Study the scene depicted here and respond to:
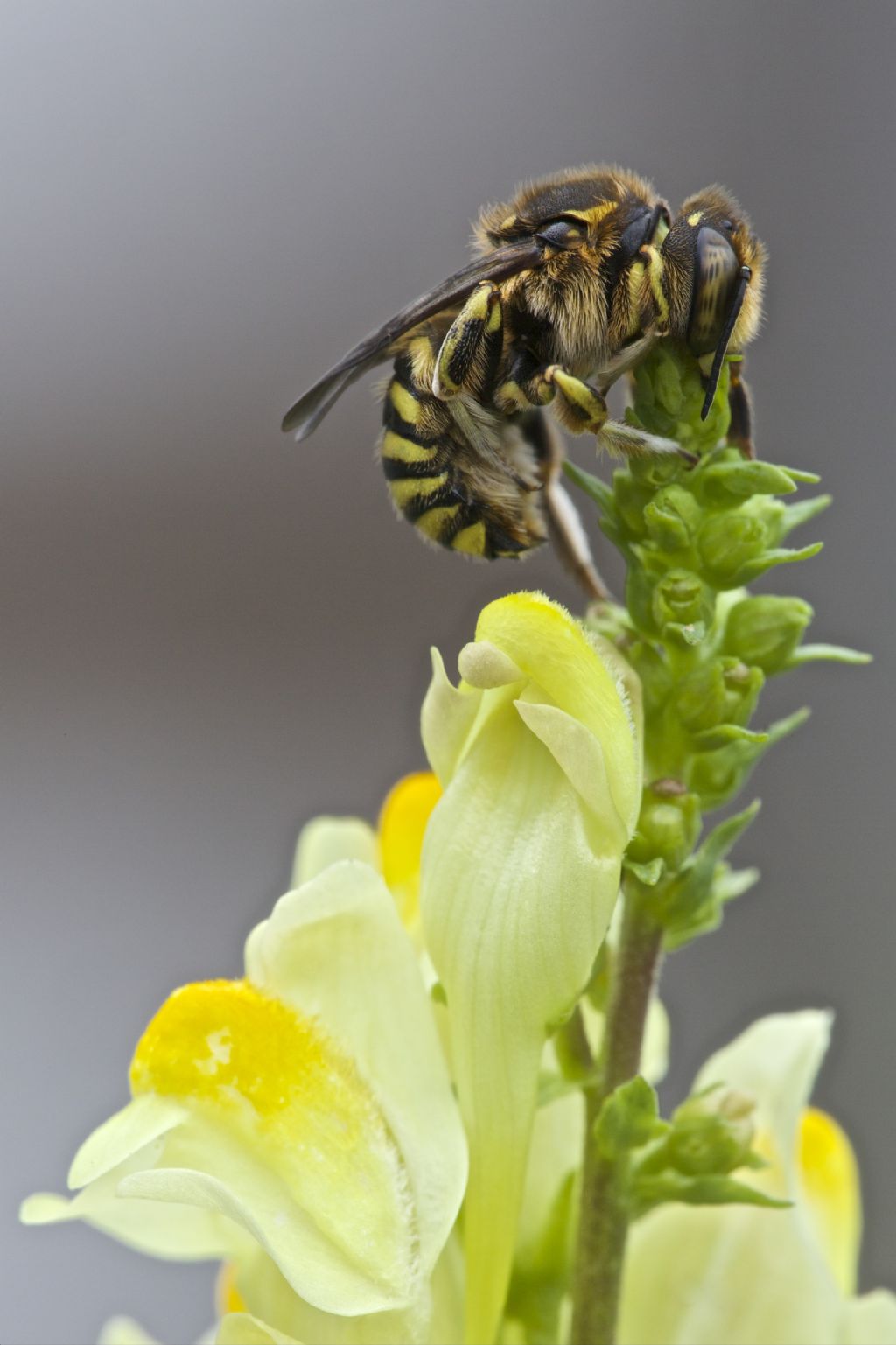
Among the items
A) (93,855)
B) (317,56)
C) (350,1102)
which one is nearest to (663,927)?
(350,1102)

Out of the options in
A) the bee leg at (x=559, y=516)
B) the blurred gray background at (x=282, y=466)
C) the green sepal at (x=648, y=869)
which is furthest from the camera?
the blurred gray background at (x=282, y=466)

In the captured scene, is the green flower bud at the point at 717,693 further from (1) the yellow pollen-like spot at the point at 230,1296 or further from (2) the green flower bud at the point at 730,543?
(1) the yellow pollen-like spot at the point at 230,1296

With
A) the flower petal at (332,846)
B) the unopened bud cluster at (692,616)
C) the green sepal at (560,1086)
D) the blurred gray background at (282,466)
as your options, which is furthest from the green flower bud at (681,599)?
the blurred gray background at (282,466)

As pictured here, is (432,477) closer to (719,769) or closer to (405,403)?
(405,403)

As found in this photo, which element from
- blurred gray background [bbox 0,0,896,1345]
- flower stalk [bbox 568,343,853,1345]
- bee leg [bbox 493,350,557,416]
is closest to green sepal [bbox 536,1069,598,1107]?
flower stalk [bbox 568,343,853,1345]

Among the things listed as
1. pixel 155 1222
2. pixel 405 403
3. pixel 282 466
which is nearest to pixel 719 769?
pixel 405 403

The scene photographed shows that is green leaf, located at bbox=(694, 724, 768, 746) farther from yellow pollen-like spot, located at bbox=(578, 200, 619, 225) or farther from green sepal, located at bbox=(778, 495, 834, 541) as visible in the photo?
yellow pollen-like spot, located at bbox=(578, 200, 619, 225)
